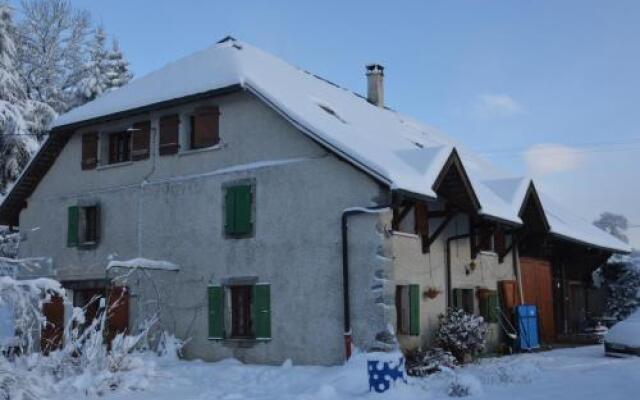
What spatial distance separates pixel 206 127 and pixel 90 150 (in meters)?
3.99

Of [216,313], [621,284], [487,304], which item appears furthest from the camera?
[621,284]

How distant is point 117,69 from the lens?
35.5m

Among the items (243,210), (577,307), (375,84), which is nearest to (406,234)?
(243,210)

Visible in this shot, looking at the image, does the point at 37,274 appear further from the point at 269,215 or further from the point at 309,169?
the point at 309,169

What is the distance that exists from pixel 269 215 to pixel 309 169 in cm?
137

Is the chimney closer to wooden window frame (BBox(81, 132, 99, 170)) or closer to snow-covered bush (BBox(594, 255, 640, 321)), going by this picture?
wooden window frame (BBox(81, 132, 99, 170))

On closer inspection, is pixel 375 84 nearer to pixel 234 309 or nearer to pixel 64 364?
pixel 234 309

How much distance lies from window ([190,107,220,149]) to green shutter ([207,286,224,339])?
331cm

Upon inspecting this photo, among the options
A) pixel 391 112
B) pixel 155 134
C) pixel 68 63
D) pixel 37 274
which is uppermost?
pixel 68 63

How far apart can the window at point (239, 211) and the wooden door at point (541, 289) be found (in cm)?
947

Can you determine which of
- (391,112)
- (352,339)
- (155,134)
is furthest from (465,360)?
(391,112)

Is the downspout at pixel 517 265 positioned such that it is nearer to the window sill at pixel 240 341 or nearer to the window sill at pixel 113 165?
the window sill at pixel 240 341

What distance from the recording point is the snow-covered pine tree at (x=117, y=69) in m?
34.2

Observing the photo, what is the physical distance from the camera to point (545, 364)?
1500cm
